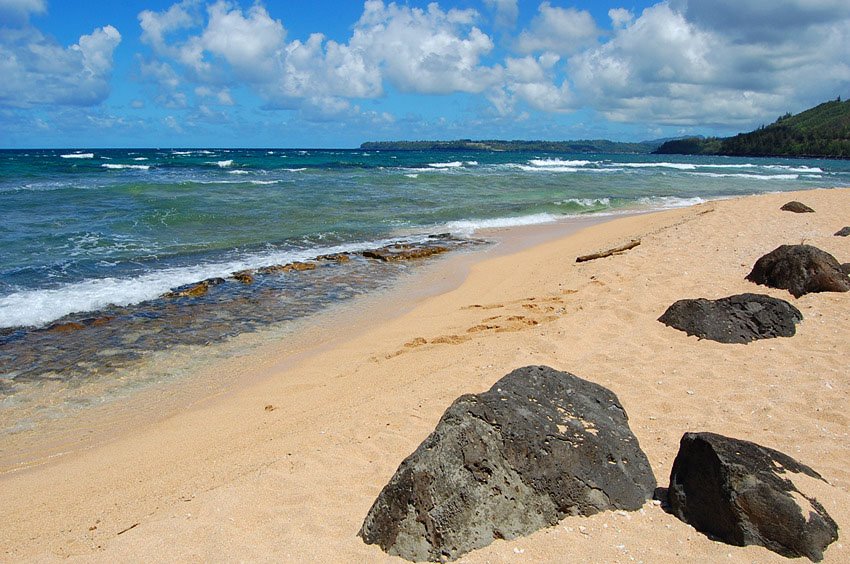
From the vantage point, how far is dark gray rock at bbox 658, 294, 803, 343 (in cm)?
598

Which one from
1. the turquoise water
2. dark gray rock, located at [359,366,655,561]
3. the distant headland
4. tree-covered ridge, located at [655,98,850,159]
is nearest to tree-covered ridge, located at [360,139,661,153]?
the distant headland

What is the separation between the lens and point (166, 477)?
4.35 metres

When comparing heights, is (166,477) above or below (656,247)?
below

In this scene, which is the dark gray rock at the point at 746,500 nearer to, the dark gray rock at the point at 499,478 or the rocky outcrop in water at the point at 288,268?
the dark gray rock at the point at 499,478

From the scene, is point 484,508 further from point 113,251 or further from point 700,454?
point 113,251

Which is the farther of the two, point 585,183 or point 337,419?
point 585,183

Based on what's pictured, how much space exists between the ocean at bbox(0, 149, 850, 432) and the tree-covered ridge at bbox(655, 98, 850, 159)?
88091mm

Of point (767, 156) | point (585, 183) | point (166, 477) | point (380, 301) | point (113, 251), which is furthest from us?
point (767, 156)

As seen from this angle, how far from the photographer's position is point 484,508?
3.07 m

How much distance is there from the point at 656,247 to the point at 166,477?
31.0ft

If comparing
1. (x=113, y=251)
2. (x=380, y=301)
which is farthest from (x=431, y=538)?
(x=113, y=251)

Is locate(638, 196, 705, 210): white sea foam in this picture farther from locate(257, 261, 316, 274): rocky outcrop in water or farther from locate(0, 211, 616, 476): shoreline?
locate(257, 261, 316, 274): rocky outcrop in water

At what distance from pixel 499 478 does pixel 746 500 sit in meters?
1.24

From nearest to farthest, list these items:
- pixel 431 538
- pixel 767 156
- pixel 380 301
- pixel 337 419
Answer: pixel 431 538 < pixel 337 419 < pixel 380 301 < pixel 767 156
